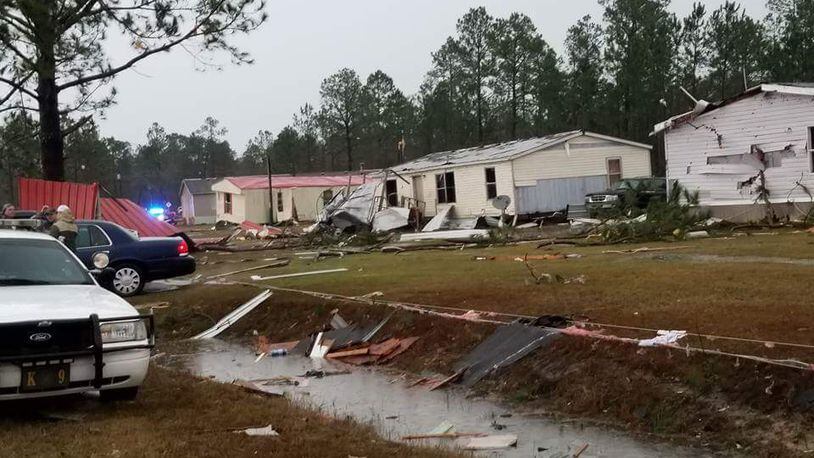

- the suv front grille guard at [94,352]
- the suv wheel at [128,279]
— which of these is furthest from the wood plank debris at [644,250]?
the suv front grille guard at [94,352]

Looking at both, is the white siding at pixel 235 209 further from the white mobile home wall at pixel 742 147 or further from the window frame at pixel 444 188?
the white mobile home wall at pixel 742 147

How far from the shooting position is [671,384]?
6855 millimetres

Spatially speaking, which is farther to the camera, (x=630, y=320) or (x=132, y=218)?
(x=132, y=218)

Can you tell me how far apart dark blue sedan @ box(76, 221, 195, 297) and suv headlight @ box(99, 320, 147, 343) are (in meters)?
8.85

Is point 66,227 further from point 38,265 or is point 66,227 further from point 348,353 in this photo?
point 38,265

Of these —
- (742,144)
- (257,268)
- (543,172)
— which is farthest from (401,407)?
(543,172)

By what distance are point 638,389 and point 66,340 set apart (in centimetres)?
480

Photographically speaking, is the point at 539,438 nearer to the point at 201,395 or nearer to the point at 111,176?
the point at 201,395

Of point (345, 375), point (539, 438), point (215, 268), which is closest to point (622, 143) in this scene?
point (215, 268)

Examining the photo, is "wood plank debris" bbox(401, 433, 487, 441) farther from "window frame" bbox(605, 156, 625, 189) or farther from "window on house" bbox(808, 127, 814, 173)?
"window frame" bbox(605, 156, 625, 189)

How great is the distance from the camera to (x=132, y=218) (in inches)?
937

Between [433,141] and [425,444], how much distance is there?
6264 cm

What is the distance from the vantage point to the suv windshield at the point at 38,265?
7039 mm

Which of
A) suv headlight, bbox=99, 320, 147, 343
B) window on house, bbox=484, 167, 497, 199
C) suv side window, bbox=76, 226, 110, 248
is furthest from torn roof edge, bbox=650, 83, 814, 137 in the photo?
suv headlight, bbox=99, 320, 147, 343
